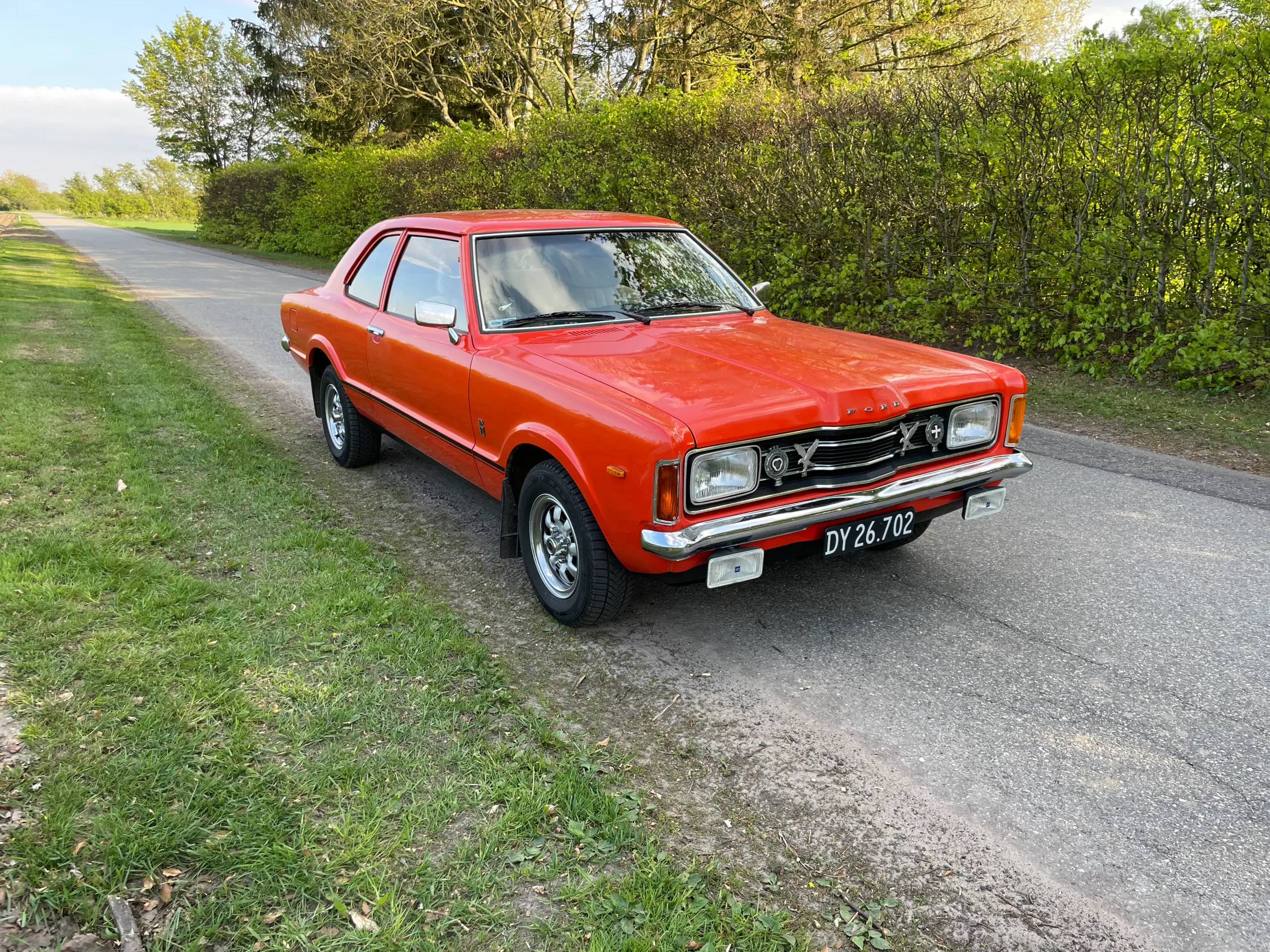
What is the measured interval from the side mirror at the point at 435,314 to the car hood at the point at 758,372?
0.38m

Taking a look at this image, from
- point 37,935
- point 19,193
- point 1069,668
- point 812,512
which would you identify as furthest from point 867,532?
point 19,193

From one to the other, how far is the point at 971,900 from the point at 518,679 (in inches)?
67.7

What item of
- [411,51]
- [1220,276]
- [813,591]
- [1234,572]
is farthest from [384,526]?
[411,51]

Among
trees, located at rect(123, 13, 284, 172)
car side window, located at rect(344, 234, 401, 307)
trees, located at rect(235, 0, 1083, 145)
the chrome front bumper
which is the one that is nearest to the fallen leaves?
the chrome front bumper

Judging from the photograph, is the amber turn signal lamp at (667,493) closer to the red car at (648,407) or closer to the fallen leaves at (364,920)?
the red car at (648,407)

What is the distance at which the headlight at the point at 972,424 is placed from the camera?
12.3 ft

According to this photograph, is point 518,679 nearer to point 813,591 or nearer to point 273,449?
point 813,591

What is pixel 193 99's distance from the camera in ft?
148

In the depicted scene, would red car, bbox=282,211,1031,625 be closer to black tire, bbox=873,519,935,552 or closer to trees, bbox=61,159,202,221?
black tire, bbox=873,519,935,552

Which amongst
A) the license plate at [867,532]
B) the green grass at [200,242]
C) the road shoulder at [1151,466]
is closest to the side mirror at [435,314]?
the license plate at [867,532]

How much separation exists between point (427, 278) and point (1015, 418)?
309 centimetres

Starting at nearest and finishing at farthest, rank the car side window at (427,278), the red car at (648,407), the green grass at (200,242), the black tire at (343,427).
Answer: the red car at (648,407) → the car side window at (427,278) → the black tire at (343,427) → the green grass at (200,242)

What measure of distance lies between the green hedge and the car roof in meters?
4.70

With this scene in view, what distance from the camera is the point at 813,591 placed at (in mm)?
4094
